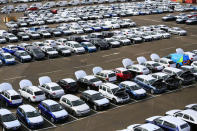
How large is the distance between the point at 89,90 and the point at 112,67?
1036 centimetres

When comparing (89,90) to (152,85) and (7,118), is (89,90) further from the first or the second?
(7,118)

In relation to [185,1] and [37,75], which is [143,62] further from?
[185,1]

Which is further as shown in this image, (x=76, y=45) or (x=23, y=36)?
(x=23, y=36)

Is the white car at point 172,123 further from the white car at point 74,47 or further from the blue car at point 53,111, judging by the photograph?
the white car at point 74,47

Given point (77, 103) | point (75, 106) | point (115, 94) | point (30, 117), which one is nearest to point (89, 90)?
point (115, 94)

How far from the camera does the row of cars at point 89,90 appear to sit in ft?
77.3

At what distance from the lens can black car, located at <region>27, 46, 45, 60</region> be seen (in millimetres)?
40509

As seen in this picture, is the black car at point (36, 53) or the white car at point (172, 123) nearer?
the white car at point (172, 123)

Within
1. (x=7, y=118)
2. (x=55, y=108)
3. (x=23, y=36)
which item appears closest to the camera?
(x=7, y=118)

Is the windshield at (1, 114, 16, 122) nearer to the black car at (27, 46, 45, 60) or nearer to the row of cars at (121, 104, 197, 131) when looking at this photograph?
the row of cars at (121, 104, 197, 131)

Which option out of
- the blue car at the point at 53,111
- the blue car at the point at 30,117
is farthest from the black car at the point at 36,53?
the blue car at the point at 30,117

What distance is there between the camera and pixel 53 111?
77.7 ft

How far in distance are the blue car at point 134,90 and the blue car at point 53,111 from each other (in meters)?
7.16

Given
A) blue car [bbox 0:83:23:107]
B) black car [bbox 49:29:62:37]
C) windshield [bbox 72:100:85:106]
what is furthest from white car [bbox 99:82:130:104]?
black car [bbox 49:29:62:37]
